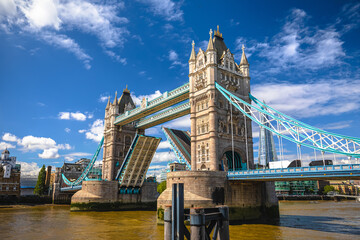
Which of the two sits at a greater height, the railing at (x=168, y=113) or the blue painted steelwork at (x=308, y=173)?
the railing at (x=168, y=113)

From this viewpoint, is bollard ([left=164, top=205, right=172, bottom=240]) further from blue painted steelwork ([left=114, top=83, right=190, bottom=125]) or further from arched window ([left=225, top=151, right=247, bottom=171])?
blue painted steelwork ([left=114, top=83, right=190, bottom=125])

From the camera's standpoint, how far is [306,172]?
24.4 metres

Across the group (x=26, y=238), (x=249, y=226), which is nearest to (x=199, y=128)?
(x=249, y=226)

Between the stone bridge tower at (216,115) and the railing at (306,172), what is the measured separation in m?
4.50

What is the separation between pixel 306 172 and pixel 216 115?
12580mm

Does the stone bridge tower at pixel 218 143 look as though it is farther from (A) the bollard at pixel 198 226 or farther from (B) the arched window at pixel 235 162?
(A) the bollard at pixel 198 226

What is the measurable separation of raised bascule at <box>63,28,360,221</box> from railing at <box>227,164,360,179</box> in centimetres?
7

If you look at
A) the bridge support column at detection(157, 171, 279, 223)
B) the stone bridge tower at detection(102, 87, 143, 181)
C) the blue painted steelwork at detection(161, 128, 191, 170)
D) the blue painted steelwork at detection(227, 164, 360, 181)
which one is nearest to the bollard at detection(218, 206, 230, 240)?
the blue painted steelwork at detection(227, 164, 360, 181)

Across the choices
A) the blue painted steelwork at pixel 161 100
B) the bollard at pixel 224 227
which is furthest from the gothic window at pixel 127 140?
the bollard at pixel 224 227

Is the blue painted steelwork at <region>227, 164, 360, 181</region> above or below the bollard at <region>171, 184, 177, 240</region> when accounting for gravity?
above

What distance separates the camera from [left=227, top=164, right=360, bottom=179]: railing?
72.6 ft

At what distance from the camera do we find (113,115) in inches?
2242

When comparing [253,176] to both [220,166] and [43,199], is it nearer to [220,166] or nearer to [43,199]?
[220,166]

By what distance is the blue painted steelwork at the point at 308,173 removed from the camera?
22175 mm
